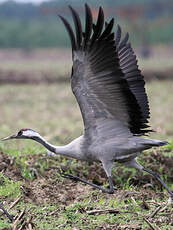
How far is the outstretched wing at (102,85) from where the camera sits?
16.6 ft

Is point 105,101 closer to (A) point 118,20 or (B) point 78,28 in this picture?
(B) point 78,28

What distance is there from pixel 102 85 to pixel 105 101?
0.25 metres

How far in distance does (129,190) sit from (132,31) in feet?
91.0

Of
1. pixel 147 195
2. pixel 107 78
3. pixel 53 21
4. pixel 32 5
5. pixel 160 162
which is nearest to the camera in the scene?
pixel 107 78

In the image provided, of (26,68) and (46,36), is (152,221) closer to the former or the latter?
(26,68)

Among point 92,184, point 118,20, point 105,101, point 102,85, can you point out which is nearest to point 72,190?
point 92,184

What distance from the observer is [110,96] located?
5.49 meters

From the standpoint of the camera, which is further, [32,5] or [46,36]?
[32,5]

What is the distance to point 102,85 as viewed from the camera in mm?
5383

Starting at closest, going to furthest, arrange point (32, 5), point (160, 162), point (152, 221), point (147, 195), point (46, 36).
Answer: point (152, 221) < point (147, 195) < point (160, 162) < point (46, 36) < point (32, 5)

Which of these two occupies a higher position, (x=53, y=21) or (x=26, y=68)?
(x=53, y=21)

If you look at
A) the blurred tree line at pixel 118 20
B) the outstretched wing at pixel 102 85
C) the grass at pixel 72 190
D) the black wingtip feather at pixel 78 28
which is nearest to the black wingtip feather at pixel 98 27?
the outstretched wing at pixel 102 85

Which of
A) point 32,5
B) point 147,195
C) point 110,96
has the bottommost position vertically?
point 147,195

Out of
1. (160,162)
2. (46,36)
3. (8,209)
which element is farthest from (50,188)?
(46,36)
